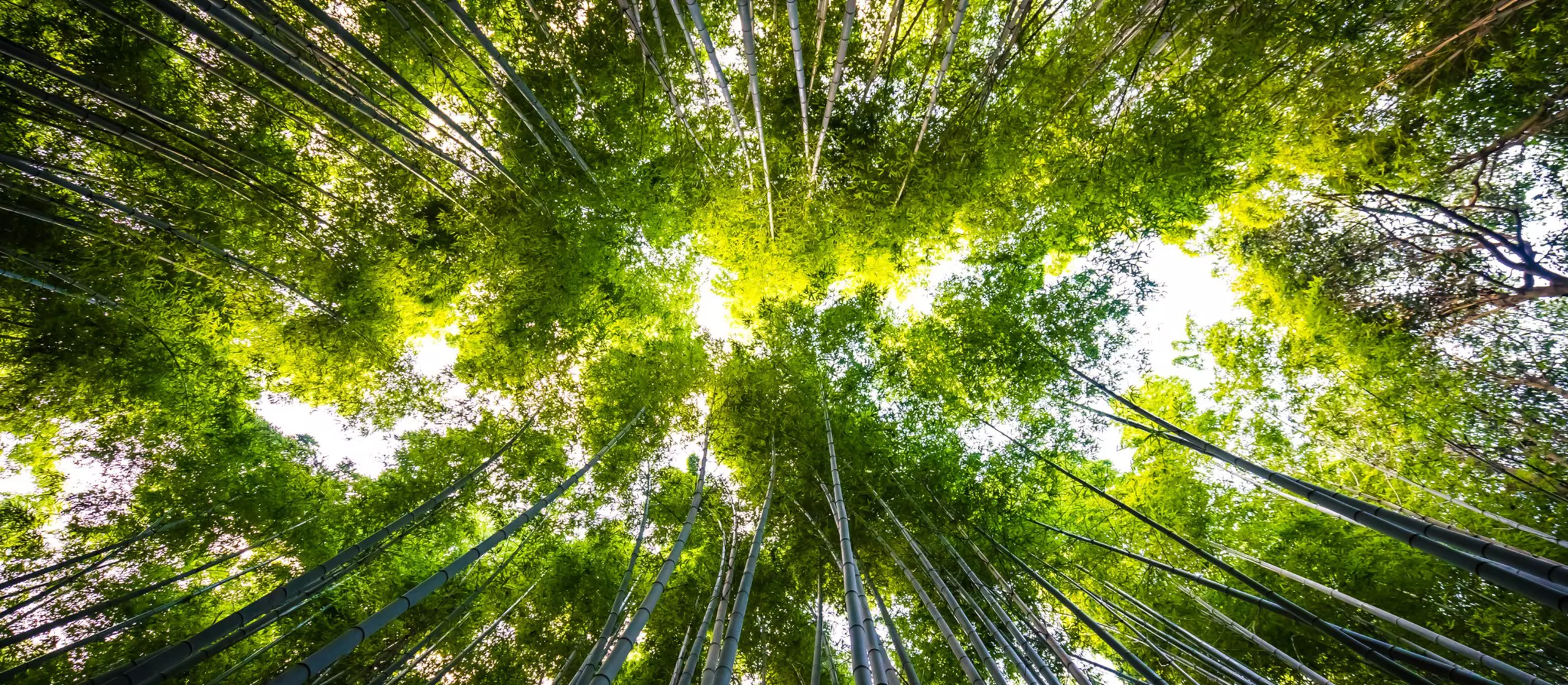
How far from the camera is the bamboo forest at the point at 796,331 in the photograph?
3.65 metres

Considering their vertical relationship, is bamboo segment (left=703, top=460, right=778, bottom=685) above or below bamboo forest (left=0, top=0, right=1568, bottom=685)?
below

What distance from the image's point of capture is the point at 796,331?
238 inches

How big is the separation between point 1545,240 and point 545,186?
7.66m

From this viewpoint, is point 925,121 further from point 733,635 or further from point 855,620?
point 733,635

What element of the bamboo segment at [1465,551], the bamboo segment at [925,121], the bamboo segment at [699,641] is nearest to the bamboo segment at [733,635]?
the bamboo segment at [699,641]

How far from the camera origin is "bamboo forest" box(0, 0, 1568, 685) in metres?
3.65

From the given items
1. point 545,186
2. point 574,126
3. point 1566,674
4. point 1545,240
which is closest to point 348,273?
point 545,186

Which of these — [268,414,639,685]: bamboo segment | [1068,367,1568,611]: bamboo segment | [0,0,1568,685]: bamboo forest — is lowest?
[268,414,639,685]: bamboo segment

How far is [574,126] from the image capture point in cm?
464

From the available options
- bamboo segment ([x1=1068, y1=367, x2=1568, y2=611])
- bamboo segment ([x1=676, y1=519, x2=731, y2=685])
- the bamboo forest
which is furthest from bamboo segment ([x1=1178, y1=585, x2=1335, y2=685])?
bamboo segment ([x1=676, y1=519, x2=731, y2=685])

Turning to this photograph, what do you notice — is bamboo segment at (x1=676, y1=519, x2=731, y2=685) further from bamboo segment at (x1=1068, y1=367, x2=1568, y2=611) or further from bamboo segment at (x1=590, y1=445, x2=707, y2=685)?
bamboo segment at (x1=1068, y1=367, x2=1568, y2=611)

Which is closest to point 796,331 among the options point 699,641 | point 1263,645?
point 699,641

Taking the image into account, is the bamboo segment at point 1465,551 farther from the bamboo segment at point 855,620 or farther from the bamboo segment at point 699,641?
the bamboo segment at point 699,641

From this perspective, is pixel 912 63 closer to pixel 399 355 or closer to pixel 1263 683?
pixel 1263 683
